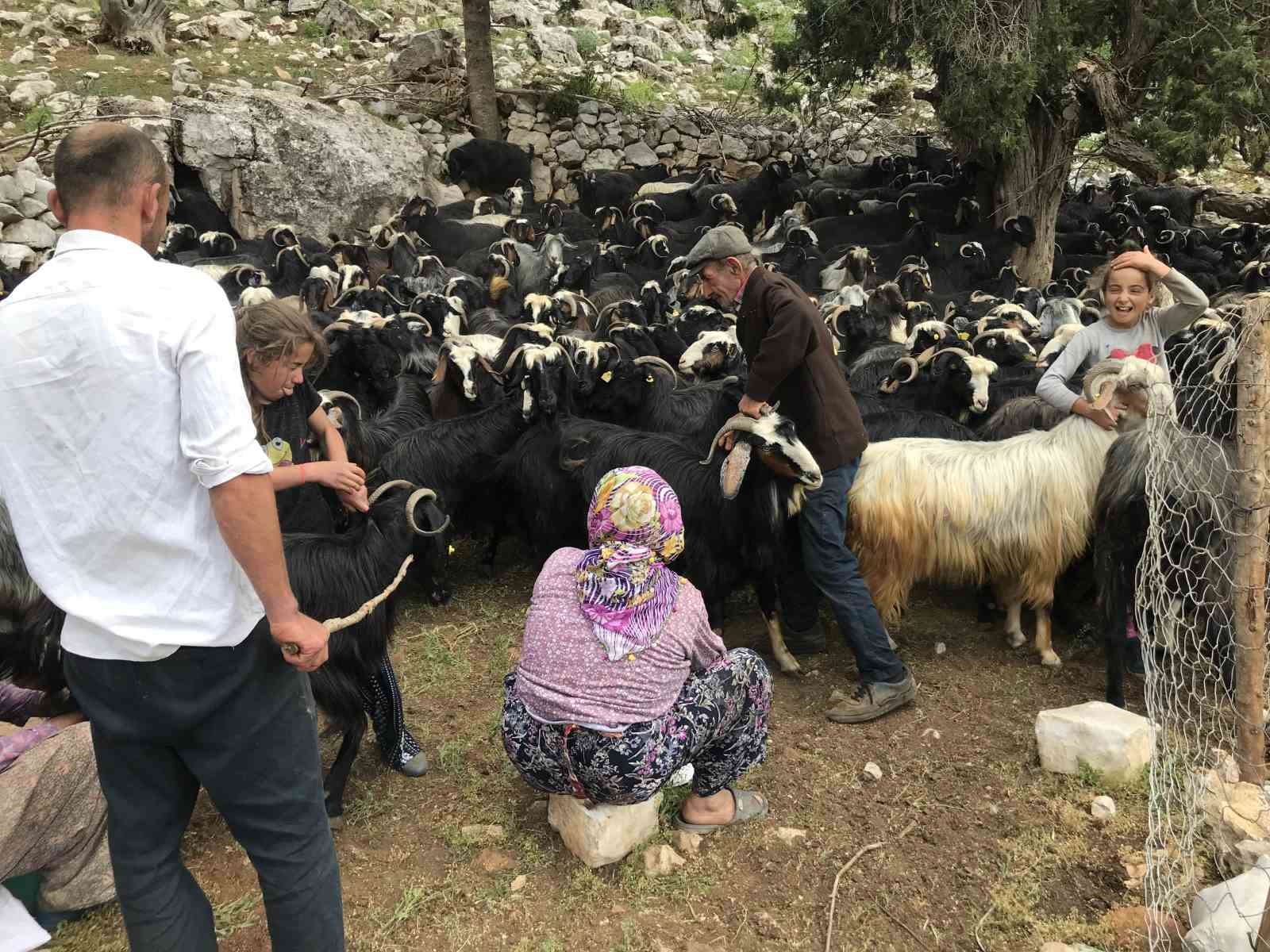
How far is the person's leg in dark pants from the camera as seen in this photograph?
4.05 m

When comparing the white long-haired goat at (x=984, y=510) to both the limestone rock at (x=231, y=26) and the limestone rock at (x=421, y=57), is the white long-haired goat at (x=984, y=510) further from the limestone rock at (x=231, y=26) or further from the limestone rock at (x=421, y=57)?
the limestone rock at (x=231, y=26)

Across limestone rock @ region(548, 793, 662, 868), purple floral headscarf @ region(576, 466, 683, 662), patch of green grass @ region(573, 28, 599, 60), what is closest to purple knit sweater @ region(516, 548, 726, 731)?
purple floral headscarf @ region(576, 466, 683, 662)

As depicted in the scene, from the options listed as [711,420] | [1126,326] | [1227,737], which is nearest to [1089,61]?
[1126,326]

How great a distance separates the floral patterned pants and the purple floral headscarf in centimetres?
28

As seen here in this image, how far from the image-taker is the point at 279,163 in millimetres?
12836

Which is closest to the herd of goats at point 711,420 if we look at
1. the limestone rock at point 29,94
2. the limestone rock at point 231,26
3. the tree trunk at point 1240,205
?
the limestone rock at point 29,94

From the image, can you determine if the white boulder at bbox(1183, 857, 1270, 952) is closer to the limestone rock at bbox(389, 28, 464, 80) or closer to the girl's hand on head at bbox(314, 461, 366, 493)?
the girl's hand on head at bbox(314, 461, 366, 493)

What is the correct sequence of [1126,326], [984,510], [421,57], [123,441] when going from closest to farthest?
[123,441] → [1126,326] → [984,510] → [421,57]

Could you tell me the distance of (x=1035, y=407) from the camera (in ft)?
17.5

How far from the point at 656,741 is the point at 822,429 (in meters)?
1.72

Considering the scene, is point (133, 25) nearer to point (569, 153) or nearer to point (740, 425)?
point (569, 153)

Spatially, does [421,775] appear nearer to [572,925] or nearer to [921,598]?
[572,925]

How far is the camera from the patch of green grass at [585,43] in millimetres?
20516

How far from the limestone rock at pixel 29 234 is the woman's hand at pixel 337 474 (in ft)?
30.3
